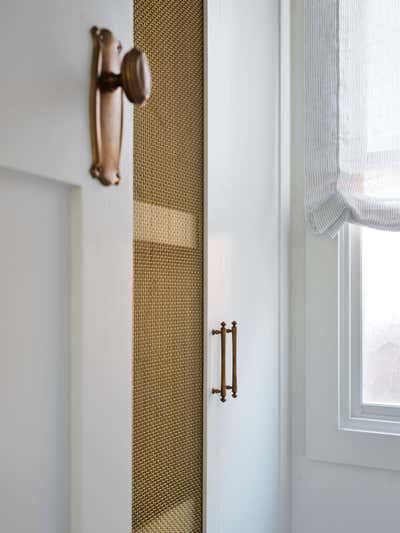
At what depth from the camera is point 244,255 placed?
4.39 feet

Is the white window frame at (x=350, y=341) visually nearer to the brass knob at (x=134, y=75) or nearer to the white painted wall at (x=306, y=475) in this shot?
the white painted wall at (x=306, y=475)

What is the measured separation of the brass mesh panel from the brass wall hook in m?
0.17

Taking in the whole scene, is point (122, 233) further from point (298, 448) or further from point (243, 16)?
point (298, 448)

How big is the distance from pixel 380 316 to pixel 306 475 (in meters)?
0.47

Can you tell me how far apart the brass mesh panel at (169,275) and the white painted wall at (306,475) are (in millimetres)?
605

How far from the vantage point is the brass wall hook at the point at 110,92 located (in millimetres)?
666

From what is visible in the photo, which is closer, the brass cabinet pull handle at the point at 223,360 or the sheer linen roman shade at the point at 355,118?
the brass cabinet pull handle at the point at 223,360

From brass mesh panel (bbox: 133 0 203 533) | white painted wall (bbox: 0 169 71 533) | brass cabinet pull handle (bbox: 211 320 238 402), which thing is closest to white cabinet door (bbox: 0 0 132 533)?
white painted wall (bbox: 0 169 71 533)

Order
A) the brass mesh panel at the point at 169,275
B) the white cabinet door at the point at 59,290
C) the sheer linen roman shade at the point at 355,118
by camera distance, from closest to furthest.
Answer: the white cabinet door at the point at 59,290
the brass mesh panel at the point at 169,275
the sheer linen roman shade at the point at 355,118

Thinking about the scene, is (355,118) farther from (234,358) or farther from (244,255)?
(234,358)

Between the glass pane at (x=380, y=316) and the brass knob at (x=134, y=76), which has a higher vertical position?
the brass knob at (x=134, y=76)

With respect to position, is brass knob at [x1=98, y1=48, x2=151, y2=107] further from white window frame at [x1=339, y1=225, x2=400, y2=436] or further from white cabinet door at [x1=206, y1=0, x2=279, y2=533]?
A: white window frame at [x1=339, y1=225, x2=400, y2=436]

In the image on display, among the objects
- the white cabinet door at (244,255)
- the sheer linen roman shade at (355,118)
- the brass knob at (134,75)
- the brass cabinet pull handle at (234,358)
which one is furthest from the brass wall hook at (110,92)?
the sheer linen roman shade at (355,118)

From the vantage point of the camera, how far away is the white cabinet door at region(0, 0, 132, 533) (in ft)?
→ 1.92
